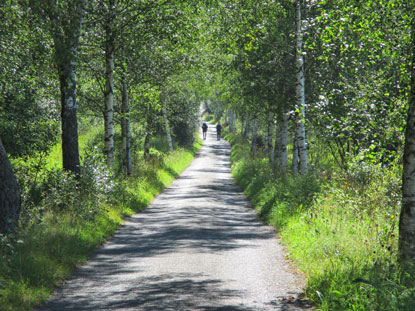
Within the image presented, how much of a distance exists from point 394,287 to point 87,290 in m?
4.25

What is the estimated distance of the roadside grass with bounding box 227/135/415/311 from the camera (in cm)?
545

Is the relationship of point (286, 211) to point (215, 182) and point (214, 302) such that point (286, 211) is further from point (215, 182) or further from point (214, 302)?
point (215, 182)

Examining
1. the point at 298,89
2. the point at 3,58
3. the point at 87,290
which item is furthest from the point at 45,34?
the point at 298,89

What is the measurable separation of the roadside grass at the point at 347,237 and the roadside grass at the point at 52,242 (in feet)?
12.8

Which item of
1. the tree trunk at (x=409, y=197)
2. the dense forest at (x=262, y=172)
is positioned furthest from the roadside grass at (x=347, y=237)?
the tree trunk at (x=409, y=197)

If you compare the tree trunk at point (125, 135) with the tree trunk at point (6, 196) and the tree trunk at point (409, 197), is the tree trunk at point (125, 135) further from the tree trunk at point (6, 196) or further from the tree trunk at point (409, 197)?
the tree trunk at point (409, 197)

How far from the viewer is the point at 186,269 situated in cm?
780

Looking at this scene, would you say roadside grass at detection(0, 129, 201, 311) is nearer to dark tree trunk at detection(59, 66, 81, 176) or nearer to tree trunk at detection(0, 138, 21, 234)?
tree trunk at detection(0, 138, 21, 234)

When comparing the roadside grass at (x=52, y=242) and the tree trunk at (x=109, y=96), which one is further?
the tree trunk at (x=109, y=96)

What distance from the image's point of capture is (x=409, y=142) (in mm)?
6297

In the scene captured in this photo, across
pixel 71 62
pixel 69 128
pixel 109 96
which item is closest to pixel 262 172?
pixel 109 96

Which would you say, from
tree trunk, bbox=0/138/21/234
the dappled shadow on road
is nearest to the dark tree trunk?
tree trunk, bbox=0/138/21/234

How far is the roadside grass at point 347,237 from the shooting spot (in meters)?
5.45

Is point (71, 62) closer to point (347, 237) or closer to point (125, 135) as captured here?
point (347, 237)
